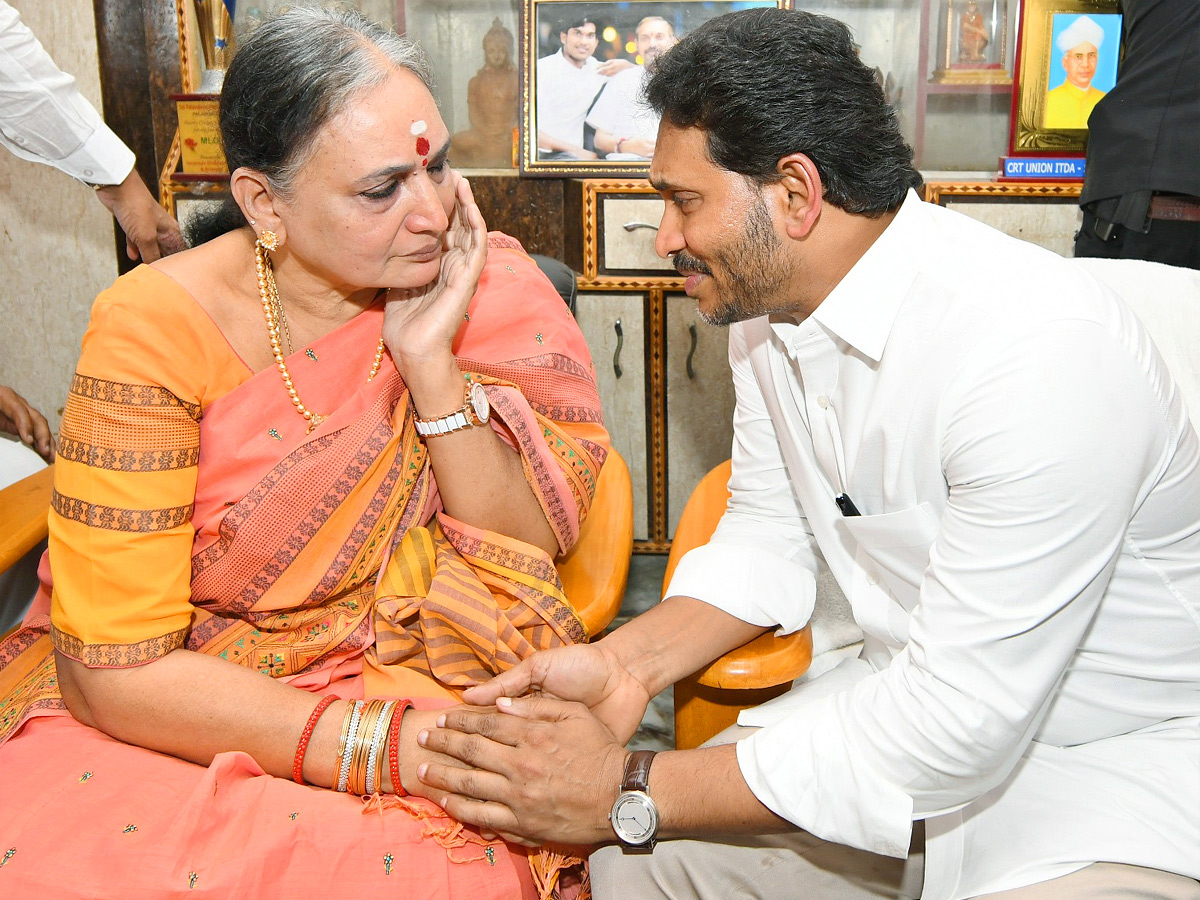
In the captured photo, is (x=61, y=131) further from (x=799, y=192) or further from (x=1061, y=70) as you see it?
(x=1061, y=70)

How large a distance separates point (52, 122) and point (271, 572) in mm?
1866

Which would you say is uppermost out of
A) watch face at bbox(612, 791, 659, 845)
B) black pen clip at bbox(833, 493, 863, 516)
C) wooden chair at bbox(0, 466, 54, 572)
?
black pen clip at bbox(833, 493, 863, 516)

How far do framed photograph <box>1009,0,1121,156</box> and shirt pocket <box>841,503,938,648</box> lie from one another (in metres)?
2.27

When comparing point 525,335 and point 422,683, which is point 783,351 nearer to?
point 525,335

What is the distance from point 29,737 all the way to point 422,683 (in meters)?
0.55

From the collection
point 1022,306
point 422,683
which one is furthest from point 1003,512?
point 422,683

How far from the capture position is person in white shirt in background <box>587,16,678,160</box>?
11.1ft

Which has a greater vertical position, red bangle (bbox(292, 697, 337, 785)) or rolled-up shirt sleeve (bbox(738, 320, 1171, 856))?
rolled-up shirt sleeve (bbox(738, 320, 1171, 856))

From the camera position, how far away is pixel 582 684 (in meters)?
1.51

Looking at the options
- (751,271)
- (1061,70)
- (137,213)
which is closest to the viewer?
(751,271)

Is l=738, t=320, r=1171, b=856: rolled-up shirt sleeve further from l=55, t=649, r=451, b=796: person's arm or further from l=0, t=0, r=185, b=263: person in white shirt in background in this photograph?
l=0, t=0, r=185, b=263: person in white shirt in background

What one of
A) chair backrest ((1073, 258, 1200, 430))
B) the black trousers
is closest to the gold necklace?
chair backrest ((1073, 258, 1200, 430))

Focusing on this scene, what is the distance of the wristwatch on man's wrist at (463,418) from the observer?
1.59m

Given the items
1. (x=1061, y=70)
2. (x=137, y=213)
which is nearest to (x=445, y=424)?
(x=137, y=213)
